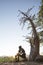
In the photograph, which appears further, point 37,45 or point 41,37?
point 41,37

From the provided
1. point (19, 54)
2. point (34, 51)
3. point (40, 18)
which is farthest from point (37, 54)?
point (40, 18)

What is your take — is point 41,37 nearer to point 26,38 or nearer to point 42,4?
point 26,38

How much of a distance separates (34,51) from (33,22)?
10.1 ft

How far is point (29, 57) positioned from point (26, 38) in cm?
254

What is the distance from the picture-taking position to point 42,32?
21.5 metres

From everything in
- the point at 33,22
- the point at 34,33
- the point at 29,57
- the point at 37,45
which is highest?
the point at 33,22

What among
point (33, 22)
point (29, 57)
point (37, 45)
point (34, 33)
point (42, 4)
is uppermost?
point (42, 4)

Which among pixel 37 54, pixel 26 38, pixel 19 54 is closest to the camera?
pixel 19 54

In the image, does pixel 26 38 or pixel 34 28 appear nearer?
pixel 34 28

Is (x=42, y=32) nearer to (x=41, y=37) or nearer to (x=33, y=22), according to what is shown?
(x=41, y=37)

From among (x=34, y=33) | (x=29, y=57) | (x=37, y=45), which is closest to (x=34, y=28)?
(x=34, y=33)

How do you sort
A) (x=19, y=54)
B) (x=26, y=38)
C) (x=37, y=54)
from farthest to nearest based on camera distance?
(x=26, y=38) → (x=37, y=54) → (x=19, y=54)

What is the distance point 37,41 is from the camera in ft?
61.9

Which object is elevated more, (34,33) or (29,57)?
(34,33)
